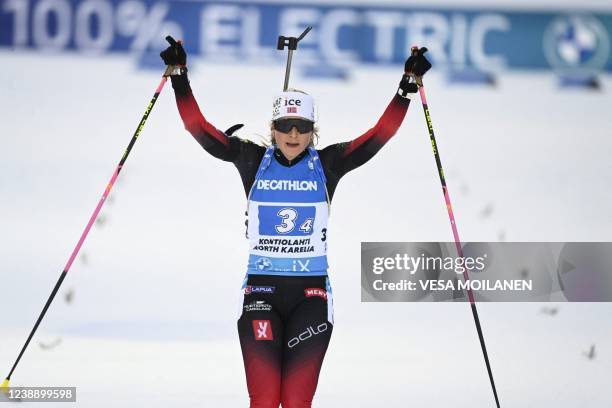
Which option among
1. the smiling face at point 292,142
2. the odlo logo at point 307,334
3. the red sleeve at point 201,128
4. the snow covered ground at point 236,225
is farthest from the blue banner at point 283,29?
the odlo logo at point 307,334

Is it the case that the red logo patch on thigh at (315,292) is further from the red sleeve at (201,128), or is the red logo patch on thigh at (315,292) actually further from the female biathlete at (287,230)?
the red sleeve at (201,128)

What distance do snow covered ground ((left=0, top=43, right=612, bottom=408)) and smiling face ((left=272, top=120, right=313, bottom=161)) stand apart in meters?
1.32

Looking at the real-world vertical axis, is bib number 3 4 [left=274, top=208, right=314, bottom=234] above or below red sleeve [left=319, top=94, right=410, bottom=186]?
below

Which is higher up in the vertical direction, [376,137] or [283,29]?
[283,29]

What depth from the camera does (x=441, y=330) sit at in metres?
7.12

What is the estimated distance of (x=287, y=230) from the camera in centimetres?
490

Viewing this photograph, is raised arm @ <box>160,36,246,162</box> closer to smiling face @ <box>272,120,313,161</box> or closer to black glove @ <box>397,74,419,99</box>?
smiling face @ <box>272,120,313,161</box>

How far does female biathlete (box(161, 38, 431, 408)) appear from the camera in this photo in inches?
184

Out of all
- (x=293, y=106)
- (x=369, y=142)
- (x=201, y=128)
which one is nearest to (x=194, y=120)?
(x=201, y=128)

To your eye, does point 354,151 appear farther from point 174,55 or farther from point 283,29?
point 283,29

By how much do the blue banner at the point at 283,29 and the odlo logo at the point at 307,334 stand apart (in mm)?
10953

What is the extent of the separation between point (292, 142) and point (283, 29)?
34.9 feet

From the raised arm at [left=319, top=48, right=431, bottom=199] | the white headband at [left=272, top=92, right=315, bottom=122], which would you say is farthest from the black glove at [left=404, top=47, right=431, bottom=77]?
the white headband at [left=272, top=92, right=315, bottom=122]

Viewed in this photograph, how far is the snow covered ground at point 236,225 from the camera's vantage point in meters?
6.13
